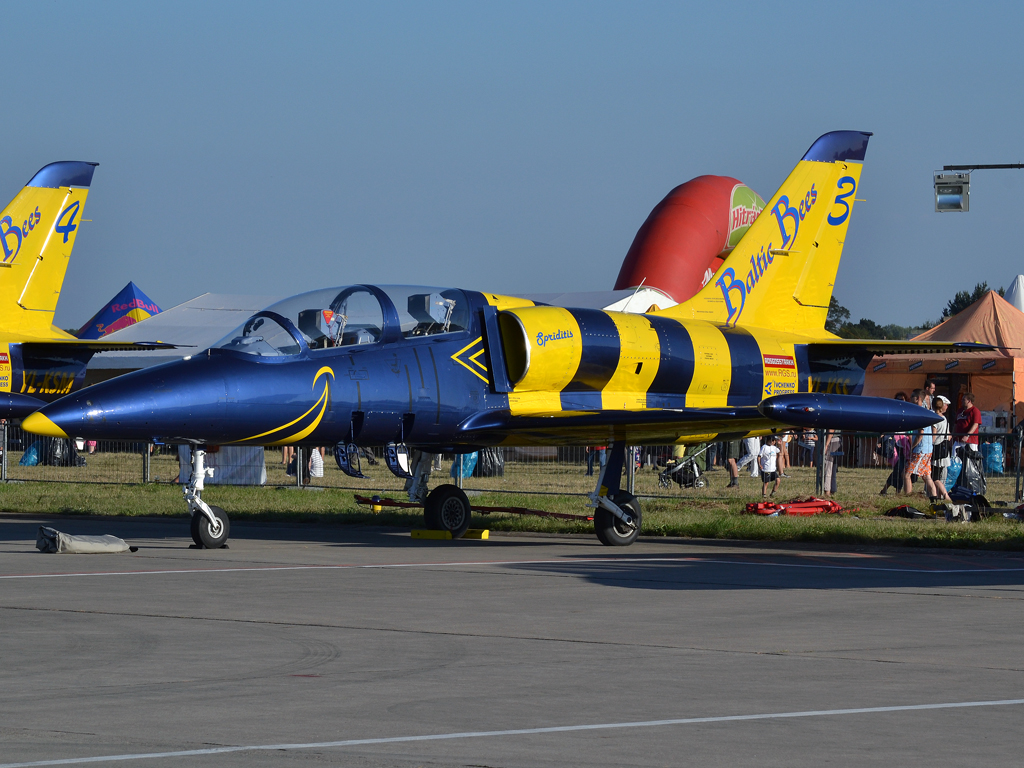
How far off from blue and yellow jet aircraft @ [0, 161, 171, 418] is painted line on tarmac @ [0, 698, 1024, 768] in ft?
46.4

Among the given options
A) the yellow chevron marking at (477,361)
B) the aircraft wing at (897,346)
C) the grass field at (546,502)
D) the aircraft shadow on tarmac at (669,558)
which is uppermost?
the aircraft wing at (897,346)

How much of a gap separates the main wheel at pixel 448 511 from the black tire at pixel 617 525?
5.92ft

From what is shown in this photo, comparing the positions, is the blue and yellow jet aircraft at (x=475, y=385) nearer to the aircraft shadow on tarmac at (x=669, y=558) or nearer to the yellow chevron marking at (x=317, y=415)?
the yellow chevron marking at (x=317, y=415)

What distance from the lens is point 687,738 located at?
201 inches

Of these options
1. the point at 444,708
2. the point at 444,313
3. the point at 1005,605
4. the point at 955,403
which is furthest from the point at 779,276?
the point at 955,403

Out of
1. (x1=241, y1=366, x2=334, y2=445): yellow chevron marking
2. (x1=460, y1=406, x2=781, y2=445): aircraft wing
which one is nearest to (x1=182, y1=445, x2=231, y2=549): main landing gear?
(x1=241, y1=366, x2=334, y2=445): yellow chevron marking

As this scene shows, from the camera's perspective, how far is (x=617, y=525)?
49.2 feet

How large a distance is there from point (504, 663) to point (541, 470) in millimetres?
16800

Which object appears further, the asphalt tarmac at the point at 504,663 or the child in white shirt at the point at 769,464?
the child in white shirt at the point at 769,464

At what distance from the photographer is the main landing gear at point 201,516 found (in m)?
13.0

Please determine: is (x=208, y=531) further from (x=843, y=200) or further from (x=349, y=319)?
(x=843, y=200)

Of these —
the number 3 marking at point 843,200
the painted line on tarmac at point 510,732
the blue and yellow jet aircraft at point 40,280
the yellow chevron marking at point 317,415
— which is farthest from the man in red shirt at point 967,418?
the painted line on tarmac at point 510,732

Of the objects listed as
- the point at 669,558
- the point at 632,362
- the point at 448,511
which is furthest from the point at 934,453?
the point at 669,558

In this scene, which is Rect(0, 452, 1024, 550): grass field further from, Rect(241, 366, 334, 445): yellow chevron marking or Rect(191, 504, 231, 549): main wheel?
Rect(241, 366, 334, 445): yellow chevron marking
